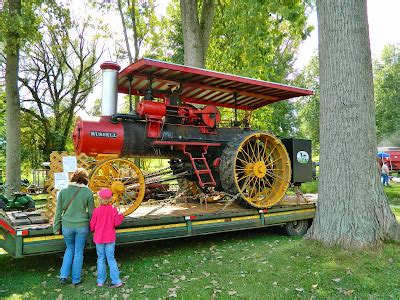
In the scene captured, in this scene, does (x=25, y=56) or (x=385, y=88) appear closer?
(x=25, y=56)

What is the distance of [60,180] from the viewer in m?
5.41

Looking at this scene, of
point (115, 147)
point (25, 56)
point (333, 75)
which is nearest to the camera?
point (333, 75)

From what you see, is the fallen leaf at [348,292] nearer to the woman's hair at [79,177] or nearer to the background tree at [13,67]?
the woman's hair at [79,177]

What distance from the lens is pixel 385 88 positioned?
39031mm

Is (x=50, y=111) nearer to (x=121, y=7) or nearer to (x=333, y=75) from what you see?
A: (x=121, y=7)

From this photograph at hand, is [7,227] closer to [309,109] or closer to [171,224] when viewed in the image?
[171,224]

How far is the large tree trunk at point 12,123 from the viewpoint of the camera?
11062mm

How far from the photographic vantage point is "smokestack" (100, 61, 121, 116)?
250 inches

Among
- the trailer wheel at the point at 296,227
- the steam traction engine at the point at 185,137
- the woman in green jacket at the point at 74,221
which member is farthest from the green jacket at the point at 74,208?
the trailer wheel at the point at 296,227

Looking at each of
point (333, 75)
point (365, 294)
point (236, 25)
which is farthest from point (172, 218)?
point (236, 25)

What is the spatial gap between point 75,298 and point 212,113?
427cm

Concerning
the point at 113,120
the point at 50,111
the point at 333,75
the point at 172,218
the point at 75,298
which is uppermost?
the point at 50,111

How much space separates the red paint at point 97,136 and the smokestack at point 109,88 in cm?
19

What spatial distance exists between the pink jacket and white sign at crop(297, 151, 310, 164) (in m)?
4.93
